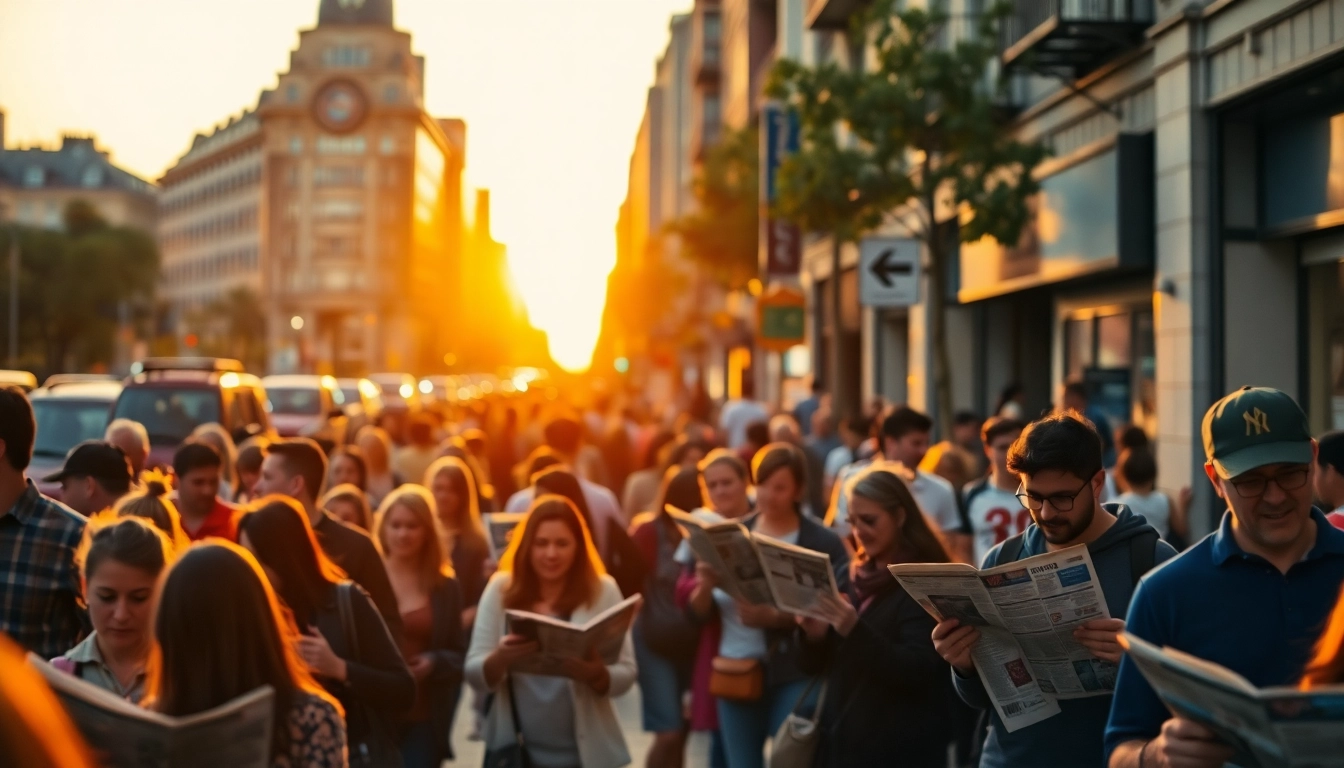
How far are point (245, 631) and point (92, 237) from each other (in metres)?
78.7

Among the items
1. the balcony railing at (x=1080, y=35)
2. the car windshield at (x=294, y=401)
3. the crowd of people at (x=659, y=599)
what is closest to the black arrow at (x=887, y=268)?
the balcony railing at (x=1080, y=35)

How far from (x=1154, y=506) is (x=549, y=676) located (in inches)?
178

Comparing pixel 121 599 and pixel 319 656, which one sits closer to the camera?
pixel 121 599

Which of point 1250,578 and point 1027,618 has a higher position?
point 1250,578

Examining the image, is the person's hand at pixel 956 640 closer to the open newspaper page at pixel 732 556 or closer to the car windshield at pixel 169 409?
the open newspaper page at pixel 732 556

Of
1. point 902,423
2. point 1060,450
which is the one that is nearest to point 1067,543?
point 1060,450

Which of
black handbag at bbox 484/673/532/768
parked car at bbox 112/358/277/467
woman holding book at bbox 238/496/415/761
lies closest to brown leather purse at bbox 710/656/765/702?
black handbag at bbox 484/673/532/768

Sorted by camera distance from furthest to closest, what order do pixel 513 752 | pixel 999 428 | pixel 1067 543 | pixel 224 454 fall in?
pixel 224 454 → pixel 999 428 → pixel 513 752 → pixel 1067 543

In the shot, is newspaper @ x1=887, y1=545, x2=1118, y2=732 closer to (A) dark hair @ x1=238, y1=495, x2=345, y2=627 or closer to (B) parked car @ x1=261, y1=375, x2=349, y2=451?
(A) dark hair @ x1=238, y1=495, x2=345, y2=627

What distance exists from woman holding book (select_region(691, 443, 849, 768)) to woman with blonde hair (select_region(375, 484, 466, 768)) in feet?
3.67

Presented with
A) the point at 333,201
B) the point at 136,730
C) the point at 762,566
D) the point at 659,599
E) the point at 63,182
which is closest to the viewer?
the point at 136,730

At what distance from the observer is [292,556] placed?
5.14 meters

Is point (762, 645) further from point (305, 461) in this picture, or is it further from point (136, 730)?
point (136, 730)

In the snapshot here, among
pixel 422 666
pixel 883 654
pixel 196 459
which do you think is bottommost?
pixel 422 666
